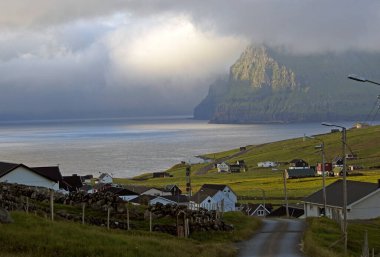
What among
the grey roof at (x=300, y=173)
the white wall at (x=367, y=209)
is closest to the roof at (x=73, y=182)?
the white wall at (x=367, y=209)

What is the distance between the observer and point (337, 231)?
4734 cm

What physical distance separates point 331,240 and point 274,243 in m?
4.74

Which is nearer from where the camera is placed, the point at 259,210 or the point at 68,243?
the point at 68,243

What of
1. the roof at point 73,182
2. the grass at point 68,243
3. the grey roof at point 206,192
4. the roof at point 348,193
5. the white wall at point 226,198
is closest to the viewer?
the grass at point 68,243

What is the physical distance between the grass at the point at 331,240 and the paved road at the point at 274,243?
0.90 meters

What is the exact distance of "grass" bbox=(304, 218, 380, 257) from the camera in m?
34.5

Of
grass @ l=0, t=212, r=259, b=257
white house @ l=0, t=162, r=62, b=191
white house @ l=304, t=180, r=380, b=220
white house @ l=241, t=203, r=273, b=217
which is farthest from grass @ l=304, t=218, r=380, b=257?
white house @ l=241, t=203, r=273, b=217

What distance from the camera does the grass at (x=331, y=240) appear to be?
3447cm

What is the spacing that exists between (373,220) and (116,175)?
124137mm

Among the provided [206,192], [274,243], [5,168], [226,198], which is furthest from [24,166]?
[226,198]

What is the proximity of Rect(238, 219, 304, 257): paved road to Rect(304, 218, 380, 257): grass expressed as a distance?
0.90m

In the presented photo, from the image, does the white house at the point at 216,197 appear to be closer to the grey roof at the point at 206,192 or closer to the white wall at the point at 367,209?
the grey roof at the point at 206,192

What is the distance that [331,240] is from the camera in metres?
41.6

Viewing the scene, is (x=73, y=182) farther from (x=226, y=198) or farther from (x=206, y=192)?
(x=226, y=198)
